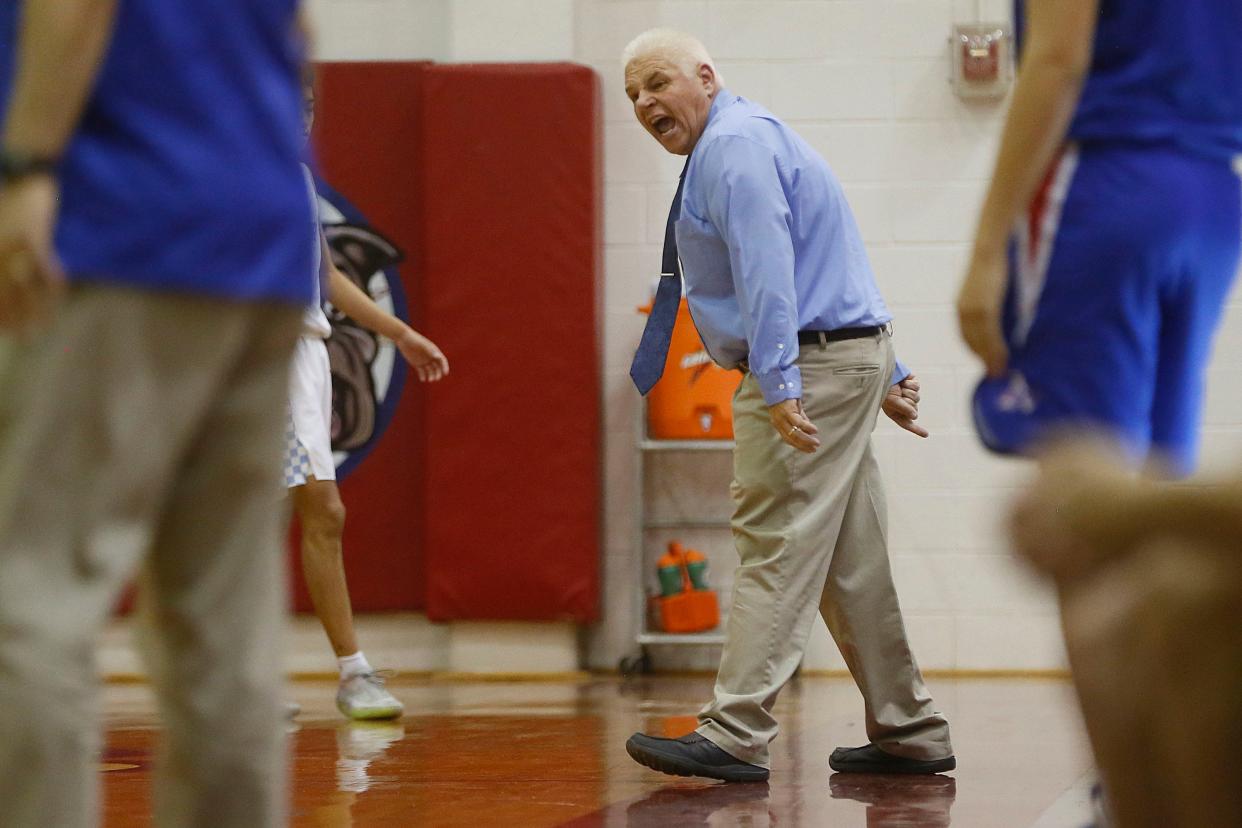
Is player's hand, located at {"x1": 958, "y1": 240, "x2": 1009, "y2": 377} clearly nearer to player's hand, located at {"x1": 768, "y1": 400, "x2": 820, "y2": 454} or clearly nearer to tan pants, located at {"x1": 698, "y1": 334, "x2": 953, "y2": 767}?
player's hand, located at {"x1": 768, "y1": 400, "x2": 820, "y2": 454}

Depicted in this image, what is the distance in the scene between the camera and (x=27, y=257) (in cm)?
133

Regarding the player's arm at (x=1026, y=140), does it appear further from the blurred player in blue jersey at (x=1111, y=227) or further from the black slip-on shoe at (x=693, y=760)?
the black slip-on shoe at (x=693, y=760)

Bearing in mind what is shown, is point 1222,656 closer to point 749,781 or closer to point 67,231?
point 67,231

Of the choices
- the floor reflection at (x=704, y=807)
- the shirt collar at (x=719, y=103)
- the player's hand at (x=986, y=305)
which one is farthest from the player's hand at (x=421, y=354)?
the player's hand at (x=986, y=305)

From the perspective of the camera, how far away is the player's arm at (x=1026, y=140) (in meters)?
1.69

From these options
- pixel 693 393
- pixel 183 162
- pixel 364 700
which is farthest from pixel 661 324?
pixel 183 162

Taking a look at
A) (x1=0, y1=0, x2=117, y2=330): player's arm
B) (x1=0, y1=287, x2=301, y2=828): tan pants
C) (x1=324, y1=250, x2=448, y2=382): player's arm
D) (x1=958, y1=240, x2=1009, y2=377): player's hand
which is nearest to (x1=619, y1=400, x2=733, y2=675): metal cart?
(x1=324, y1=250, x2=448, y2=382): player's arm

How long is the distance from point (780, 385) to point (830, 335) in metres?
0.26

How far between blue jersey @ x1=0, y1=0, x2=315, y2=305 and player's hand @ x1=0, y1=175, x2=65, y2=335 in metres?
0.02

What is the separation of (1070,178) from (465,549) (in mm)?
4589

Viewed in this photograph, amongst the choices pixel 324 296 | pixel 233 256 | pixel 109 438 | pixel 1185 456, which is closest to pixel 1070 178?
pixel 1185 456

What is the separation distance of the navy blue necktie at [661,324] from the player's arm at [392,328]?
67 centimetres

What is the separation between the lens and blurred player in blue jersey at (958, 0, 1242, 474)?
169 cm

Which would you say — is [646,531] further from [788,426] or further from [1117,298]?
[1117,298]
